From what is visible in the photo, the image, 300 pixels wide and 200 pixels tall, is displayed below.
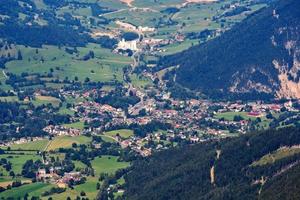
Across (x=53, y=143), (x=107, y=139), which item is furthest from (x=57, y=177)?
(x=107, y=139)

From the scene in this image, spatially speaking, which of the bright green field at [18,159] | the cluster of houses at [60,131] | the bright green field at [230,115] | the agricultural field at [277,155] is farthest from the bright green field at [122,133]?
the agricultural field at [277,155]

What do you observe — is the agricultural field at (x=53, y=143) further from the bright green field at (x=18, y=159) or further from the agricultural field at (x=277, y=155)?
the agricultural field at (x=277, y=155)

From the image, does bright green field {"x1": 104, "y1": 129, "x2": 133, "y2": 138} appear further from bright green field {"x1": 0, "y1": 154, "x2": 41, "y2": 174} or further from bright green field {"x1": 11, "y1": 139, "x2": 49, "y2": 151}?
bright green field {"x1": 0, "y1": 154, "x2": 41, "y2": 174}

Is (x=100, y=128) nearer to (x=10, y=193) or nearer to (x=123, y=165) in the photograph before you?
(x=123, y=165)

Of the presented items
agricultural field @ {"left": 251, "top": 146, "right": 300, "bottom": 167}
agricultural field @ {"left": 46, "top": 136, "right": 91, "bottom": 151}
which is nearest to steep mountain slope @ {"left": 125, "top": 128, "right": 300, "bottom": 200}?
agricultural field @ {"left": 251, "top": 146, "right": 300, "bottom": 167}

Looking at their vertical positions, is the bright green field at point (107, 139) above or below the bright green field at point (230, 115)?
below

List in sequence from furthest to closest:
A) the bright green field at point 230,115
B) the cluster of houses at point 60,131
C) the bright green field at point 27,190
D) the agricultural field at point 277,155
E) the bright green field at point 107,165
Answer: the bright green field at point 230,115, the cluster of houses at point 60,131, the bright green field at point 107,165, the bright green field at point 27,190, the agricultural field at point 277,155
